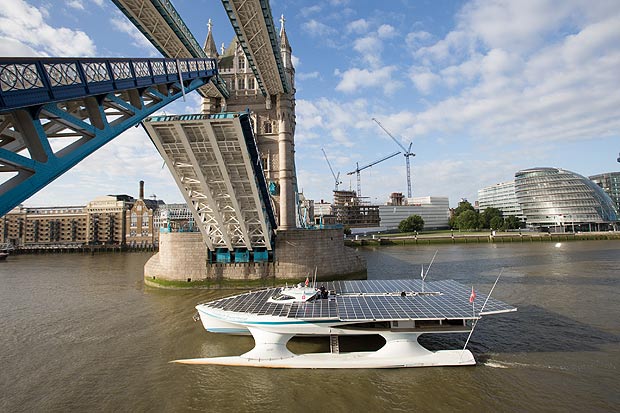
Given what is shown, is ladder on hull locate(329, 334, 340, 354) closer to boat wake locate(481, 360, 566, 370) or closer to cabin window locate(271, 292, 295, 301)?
cabin window locate(271, 292, 295, 301)

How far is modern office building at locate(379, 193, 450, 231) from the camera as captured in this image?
5704 inches

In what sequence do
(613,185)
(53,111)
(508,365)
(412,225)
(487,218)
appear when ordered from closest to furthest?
(53,111)
(508,365)
(487,218)
(412,225)
(613,185)

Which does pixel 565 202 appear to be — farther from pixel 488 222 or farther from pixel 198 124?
pixel 198 124

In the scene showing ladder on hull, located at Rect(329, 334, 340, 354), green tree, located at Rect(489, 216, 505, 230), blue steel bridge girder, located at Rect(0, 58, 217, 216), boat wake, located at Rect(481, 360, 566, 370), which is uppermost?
blue steel bridge girder, located at Rect(0, 58, 217, 216)

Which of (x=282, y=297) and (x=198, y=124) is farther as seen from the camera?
(x=198, y=124)

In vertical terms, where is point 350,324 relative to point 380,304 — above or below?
below

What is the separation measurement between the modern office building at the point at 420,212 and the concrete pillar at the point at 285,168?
367ft

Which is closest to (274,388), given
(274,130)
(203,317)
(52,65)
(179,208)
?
(203,317)

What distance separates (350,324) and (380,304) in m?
2.42

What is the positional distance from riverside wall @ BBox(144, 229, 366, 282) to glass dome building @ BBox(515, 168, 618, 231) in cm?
10337

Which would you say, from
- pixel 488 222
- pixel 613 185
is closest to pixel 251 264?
pixel 488 222

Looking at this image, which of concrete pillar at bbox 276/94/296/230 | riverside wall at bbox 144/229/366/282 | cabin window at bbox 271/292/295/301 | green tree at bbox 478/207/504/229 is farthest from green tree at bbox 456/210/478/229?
cabin window at bbox 271/292/295/301

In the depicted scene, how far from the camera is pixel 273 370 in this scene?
1470cm

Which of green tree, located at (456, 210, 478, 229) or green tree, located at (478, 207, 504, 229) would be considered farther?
green tree, located at (456, 210, 478, 229)
